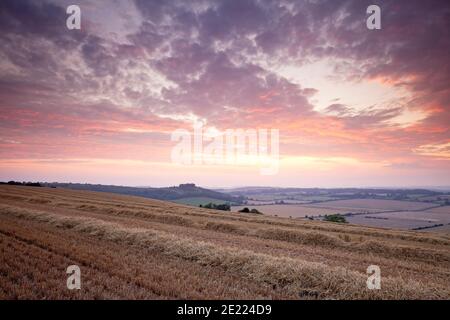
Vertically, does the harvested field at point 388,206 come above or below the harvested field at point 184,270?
below

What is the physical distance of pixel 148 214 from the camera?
97.9ft

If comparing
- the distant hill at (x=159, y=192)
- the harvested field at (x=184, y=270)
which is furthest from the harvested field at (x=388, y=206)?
the harvested field at (x=184, y=270)

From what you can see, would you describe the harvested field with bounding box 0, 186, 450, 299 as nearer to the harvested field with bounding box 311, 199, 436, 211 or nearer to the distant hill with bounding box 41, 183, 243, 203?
the harvested field with bounding box 311, 199, 436, 211

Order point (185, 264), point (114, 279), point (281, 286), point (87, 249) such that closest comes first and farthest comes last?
point (114, 279), point (281, 286), point (185, 264), point (87, 249)

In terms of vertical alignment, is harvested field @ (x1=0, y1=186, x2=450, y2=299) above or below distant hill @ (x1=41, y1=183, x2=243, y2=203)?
above

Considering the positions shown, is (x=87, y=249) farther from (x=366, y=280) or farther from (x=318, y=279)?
(x=366, y=280)

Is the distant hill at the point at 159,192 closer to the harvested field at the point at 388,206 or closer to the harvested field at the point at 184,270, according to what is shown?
the harvested field at the point at 388,206

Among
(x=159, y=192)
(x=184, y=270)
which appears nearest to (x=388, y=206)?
(x=159, y=192)

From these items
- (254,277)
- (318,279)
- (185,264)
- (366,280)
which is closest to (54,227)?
(185,264)

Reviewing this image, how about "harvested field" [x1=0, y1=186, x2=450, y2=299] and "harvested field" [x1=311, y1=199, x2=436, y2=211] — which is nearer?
"harvested field" [x1=0, y1=186, x2=450, y2=299]

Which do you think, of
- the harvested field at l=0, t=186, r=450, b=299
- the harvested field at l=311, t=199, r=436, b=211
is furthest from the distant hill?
the harvested field at l=0, t=186, r=450, b=299

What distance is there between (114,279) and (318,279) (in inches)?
228

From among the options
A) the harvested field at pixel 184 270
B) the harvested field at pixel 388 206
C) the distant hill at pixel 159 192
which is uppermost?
the harvested field at pixel 184 270

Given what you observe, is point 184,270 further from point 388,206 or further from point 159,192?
point 159,192
